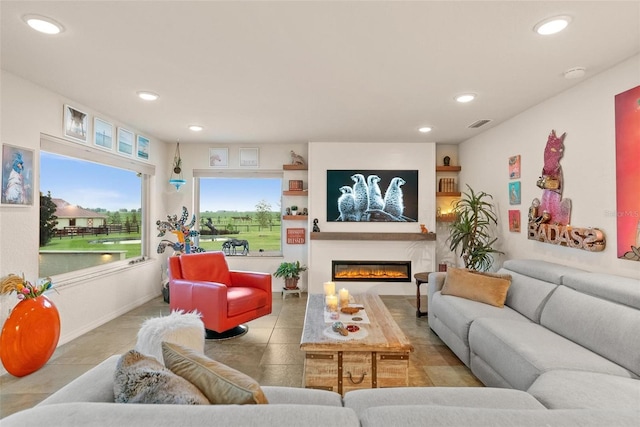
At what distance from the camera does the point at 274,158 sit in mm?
5055

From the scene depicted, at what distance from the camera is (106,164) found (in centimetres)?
377

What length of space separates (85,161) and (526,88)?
15.4ft

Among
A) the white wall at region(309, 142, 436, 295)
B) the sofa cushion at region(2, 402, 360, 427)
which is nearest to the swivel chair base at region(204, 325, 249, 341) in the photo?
the white wall at region(309, 142, 436, 295)

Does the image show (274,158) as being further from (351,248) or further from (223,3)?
(223,3)

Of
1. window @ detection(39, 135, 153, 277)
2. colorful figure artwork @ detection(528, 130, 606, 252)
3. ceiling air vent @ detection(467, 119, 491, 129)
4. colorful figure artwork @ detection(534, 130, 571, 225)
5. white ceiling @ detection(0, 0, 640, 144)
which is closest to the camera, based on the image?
white ceiling @ detection(0, 0, 640, 144)

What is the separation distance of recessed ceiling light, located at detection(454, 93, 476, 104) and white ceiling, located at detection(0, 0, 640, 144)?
0.06 metres

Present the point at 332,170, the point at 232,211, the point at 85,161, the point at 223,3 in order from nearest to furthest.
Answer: the point at 223,3 → the point at 85,161 → the point at 332,170 → the point at 232,211

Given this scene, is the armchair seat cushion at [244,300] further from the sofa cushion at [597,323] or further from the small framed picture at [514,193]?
the small framed picture at [514,193]

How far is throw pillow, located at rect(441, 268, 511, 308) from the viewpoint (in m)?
2.77

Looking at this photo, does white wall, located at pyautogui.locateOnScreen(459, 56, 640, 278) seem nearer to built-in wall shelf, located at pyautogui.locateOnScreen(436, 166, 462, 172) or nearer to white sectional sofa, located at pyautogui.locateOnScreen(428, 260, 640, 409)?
white sectional sofa, located at pyautogui.locateOnScreen(428, 260, 640, 409)

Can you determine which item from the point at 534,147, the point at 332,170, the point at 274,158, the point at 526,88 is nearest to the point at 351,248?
the point at 332,170

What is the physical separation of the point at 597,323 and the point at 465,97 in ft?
6.99

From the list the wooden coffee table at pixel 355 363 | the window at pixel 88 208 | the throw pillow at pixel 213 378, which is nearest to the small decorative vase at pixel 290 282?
the window at pixel 88 208

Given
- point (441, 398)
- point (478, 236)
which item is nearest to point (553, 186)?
point (478, 236)
